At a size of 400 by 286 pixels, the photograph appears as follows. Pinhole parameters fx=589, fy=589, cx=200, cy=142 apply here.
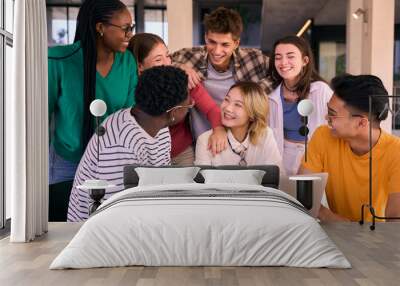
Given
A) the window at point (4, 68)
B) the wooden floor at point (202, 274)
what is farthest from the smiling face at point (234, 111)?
the window at point (4, 68)

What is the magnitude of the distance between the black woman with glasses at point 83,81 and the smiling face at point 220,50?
3.03 feet

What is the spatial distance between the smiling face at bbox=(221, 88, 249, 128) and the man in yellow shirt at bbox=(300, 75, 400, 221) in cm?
85

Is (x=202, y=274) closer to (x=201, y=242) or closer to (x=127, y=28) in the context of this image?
(x=201, y=242)

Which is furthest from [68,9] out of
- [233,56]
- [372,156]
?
[372,156]

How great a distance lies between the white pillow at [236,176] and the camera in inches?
254

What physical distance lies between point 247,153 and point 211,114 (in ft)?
2.03

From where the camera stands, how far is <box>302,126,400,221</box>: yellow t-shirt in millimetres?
6801

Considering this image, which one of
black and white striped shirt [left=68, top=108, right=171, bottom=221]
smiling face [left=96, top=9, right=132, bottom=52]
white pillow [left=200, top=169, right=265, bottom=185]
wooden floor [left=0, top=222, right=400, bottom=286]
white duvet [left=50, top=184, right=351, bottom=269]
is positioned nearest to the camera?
wooden floor [left=0, top=222, right=400, bottom=286]

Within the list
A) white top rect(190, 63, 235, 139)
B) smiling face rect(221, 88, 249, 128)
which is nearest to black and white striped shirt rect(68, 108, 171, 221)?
Result: white top rect(190, 63, 235, 139)

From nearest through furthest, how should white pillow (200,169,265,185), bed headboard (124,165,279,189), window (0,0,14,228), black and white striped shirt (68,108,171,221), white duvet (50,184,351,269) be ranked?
white duvet (50,184,351,269) → window (0,0,14,228) → white pillow (200,169,265,185) → bed headboard (124,165,279,189) → black and white striped shirt (68,108,171,221)

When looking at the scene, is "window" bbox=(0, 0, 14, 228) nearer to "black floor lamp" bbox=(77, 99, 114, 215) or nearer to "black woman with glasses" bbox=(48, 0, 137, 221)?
"black woman with glasses" bbox=(48, 0, 137, 221)

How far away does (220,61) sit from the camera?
6.86 meters

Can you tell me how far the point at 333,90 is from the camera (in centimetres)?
691

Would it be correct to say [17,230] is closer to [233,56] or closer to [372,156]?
[233,56]
